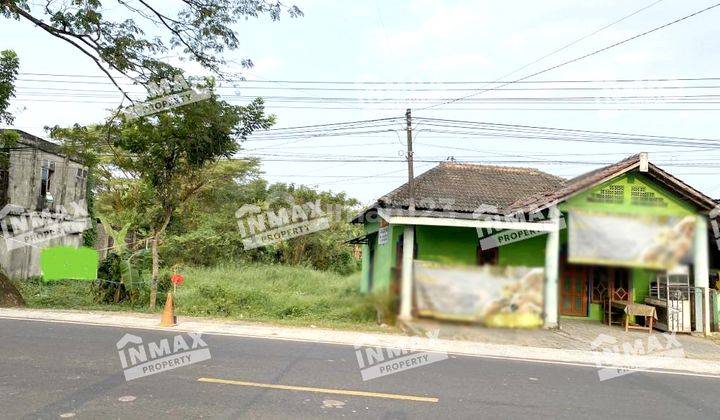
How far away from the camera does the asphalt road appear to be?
547 cm

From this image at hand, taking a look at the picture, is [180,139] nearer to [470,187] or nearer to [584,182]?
[470,187]

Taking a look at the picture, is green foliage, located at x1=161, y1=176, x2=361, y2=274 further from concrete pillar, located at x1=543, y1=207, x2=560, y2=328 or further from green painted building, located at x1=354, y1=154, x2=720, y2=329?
concrete pillar, located at x1=543, y1=207, x2=560, y2=328

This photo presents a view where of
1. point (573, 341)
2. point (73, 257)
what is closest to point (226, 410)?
point (573, 341)

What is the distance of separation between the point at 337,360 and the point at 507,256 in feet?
11.6

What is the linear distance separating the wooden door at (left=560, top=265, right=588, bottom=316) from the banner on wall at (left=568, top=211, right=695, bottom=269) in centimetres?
49

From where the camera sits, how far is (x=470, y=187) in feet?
56.5

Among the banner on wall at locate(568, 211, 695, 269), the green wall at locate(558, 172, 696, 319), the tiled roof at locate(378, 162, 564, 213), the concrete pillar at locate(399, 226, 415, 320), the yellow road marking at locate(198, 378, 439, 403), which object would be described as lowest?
the yellow road marking at locate(198, 378, 439, 403)

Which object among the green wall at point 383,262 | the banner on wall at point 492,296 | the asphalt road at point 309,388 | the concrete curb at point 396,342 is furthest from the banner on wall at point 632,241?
the green wall at point 383,262

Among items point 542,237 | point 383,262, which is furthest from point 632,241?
point 383,262

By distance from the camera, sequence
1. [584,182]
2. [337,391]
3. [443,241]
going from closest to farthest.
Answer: [337,391], [584,182], [443,241]

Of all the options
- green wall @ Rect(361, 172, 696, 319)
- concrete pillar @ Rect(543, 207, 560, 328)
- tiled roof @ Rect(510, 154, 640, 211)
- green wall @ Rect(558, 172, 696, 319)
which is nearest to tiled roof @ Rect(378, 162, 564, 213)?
green wall @ Rect(361, 172, 696, 319)

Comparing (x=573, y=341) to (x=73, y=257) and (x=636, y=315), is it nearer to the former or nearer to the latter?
(x=636, y=315)

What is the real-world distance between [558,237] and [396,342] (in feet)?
12.9

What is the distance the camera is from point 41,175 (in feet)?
78.4
